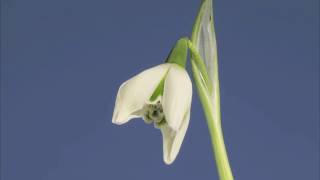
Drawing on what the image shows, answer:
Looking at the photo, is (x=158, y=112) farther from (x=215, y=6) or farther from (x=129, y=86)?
(x=215, y=6)

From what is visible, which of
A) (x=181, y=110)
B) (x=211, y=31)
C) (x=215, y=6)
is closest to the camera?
(x=181, y=110)

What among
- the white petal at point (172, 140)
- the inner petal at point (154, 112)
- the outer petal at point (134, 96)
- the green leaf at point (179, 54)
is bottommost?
the white petal at point (172, 140)

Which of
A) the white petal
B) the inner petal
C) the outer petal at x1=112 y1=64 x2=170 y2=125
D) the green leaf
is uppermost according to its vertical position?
the green leaf

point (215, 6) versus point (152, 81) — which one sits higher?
point (215, 6)

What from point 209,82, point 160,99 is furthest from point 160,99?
point 209,82

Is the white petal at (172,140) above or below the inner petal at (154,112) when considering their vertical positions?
below

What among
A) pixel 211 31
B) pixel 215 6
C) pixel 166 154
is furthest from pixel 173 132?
pixel 215 6

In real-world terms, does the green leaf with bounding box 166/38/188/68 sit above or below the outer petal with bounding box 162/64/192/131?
above
